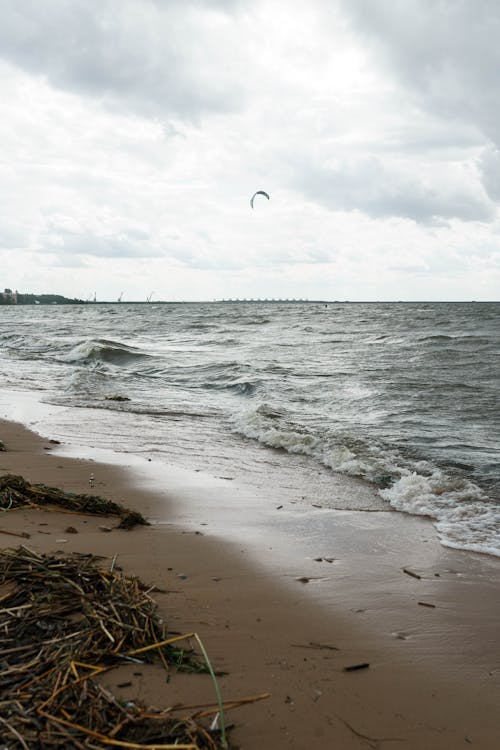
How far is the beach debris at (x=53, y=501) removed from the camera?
14.4ft

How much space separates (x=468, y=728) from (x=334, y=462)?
4963 mm

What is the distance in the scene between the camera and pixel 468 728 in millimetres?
2182

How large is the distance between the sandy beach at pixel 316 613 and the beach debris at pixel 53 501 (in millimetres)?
142

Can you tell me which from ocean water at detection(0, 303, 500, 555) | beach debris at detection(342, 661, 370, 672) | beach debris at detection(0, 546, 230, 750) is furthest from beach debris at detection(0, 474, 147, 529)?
beach debris at detection(342, 661, 370, 672)

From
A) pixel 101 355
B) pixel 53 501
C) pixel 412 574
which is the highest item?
pixel 101 355

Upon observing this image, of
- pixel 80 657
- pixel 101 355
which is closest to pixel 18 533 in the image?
pixel 80 657

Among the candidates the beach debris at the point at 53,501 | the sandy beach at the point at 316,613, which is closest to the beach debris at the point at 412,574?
the sandy beach at the point at 316,613

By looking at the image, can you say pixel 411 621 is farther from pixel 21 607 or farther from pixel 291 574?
pixel 21 607

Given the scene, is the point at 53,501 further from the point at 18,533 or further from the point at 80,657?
the point at 80,657

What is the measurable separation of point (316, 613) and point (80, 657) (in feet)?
4.39

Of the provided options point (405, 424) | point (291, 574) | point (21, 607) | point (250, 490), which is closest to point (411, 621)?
point (291, 574)

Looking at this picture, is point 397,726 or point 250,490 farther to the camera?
point 250,490

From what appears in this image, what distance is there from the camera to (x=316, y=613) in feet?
9.90

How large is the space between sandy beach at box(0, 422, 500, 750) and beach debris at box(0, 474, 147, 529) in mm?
142
